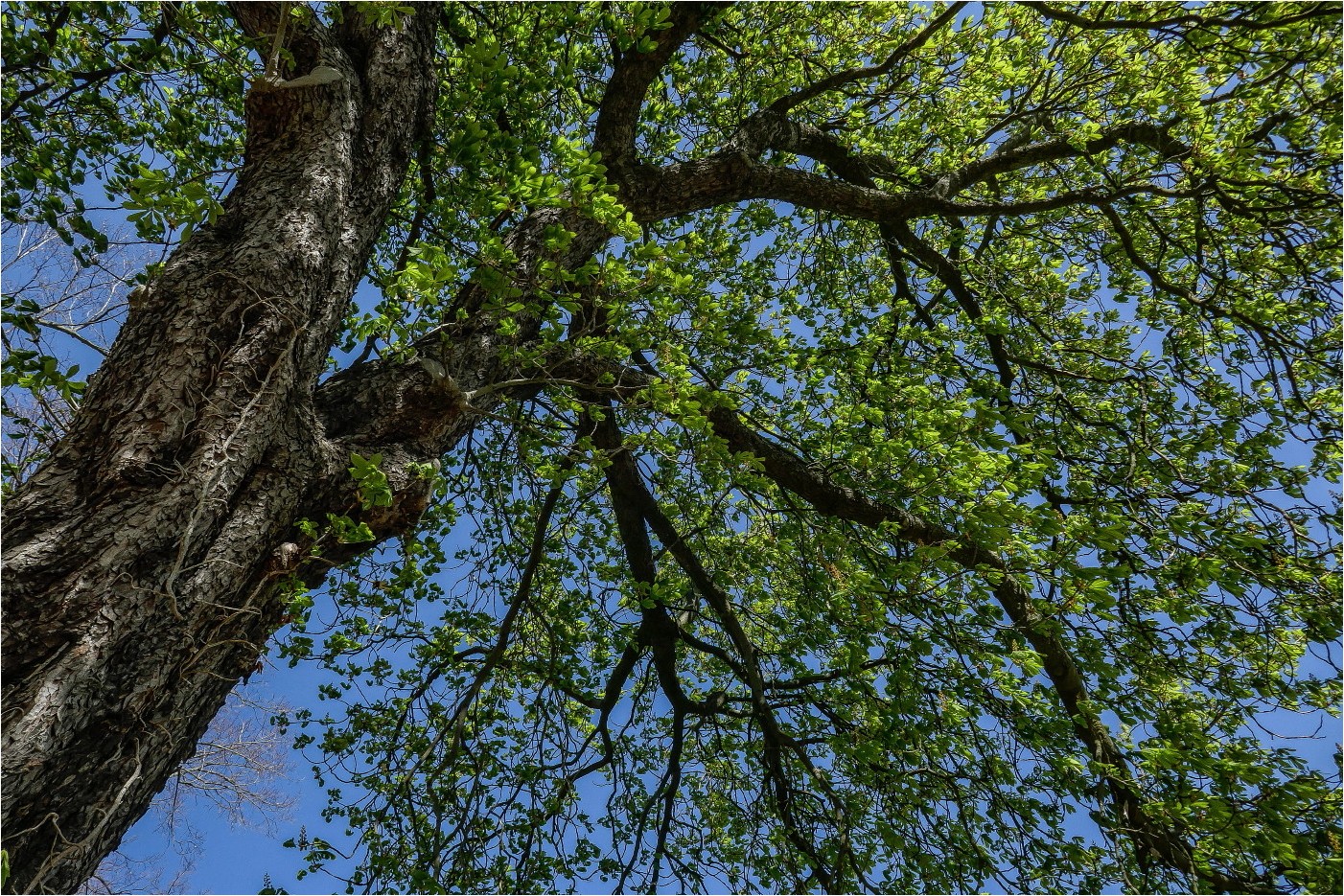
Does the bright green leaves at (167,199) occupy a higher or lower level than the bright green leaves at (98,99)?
lower

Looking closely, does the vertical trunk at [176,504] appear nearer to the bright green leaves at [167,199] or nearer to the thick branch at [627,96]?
the bright green leaves at [167,199]

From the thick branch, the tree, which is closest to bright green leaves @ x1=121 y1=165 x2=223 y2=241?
the tree

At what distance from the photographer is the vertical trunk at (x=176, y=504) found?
2186mm

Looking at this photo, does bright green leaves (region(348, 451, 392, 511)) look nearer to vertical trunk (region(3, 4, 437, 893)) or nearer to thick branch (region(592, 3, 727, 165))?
vertical trunk (region(3, 4, 437, 893))

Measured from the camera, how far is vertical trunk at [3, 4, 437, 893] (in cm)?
219

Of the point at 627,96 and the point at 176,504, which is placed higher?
the point at 627,96

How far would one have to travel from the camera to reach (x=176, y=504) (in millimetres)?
2504

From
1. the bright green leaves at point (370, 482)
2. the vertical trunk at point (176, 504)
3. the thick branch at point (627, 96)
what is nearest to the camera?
the vertical trunk at point (176, 504)

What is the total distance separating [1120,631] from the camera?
191 inches

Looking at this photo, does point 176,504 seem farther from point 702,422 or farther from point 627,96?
point 627,96

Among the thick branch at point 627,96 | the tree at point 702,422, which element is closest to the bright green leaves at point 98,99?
the tree at point 702,422

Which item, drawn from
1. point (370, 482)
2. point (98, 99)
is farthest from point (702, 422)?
point (98, 99)

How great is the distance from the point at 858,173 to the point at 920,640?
3.98 meters

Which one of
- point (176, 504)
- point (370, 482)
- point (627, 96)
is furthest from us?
point (627, 96)
